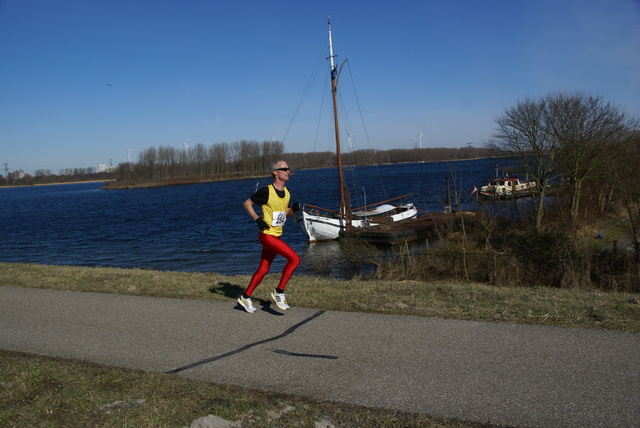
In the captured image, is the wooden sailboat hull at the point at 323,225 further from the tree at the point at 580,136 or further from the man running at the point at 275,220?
the man running at the point at 275,220

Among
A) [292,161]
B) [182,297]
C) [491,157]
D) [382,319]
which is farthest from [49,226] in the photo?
[292,161]

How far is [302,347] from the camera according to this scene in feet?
17.7

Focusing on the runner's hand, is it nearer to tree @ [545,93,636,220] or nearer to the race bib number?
the race bib number

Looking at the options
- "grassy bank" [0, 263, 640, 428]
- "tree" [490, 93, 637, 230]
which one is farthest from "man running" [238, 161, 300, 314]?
"tree" [490, 93, 637, 230]

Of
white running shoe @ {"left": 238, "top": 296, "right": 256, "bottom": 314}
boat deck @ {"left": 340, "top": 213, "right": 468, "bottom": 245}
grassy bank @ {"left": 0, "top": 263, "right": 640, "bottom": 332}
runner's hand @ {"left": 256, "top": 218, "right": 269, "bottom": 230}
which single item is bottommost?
boat deck @ {"left": 340, "top": 213, "right": 468, "bottom": 245}

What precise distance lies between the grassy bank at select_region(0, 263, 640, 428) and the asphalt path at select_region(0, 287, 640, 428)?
25 cm

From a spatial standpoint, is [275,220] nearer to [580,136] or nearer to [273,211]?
[273,211]

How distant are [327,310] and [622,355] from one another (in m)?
3.44

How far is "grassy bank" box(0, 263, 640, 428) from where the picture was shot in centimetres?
373

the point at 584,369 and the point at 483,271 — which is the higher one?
the point at 584,369

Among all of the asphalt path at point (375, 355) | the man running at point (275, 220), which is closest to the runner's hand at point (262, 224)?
the man running at point (275, 220)

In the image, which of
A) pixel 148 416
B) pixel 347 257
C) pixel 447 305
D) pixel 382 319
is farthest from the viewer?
pixel 347 257

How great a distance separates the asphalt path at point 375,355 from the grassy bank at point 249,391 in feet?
0.80

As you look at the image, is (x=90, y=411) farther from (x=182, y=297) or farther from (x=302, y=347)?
(x=182, y=297)
